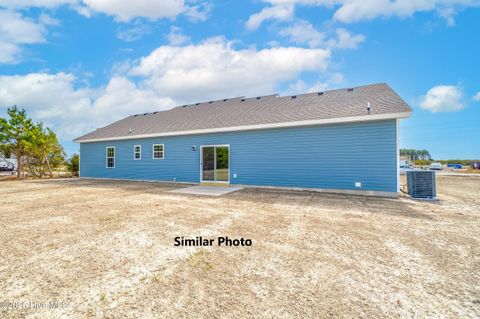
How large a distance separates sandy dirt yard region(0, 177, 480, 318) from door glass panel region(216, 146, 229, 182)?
5.20 metres

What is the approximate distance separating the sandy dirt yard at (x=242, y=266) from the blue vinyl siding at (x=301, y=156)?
8.62 feet

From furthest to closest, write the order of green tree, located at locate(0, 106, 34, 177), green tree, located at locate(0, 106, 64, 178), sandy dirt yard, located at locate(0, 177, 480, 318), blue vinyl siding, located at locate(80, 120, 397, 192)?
green tree, located at locate(0, 106, 64, 178) < green tree, located at locate(0, 106, 34, 177) < blue vinyl siding, located at locate(80, 120, 397, 192) < sandy dirt yard, located at locate(0, 177, 480, 318)

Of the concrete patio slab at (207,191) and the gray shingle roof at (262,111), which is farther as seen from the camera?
the concrete patio slab at (207,191)

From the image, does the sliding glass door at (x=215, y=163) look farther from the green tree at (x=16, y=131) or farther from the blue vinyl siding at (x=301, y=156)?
the green tree at (x=16, y=131)

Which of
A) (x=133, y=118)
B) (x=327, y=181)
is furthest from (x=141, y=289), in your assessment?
(x=133, y=118)

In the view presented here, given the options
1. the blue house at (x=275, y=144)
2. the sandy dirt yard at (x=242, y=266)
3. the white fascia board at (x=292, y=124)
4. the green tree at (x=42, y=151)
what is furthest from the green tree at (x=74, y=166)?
the sandy dirt yard at (x=242, y=266)

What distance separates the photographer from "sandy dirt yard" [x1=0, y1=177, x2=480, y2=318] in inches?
74.8

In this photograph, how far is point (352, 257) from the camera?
2920mm

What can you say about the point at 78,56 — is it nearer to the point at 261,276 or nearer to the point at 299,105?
the point at 299,105

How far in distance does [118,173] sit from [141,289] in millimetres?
13357

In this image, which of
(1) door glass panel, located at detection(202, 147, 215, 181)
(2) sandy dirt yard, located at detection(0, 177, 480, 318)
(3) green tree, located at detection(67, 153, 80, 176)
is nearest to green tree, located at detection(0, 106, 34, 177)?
(3) green tree, located at detection(67, 153, 80, 176)

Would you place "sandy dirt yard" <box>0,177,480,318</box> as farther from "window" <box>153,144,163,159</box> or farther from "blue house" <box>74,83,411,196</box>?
"window" <box>153,144,163,159</box>

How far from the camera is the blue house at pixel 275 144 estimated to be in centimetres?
746

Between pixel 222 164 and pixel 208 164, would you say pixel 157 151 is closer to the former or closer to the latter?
pixel 208 164
